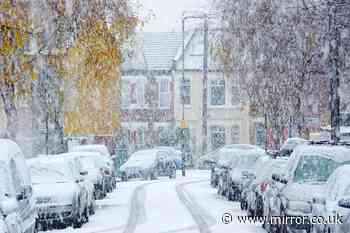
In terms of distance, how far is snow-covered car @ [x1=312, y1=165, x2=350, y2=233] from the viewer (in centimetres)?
1202

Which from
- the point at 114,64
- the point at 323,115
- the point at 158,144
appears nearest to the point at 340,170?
the point at 114,64

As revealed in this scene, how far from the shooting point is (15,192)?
1394cm

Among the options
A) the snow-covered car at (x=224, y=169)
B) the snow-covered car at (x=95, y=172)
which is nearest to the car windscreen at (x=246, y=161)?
the snow-covered car at (x=224, y=169)

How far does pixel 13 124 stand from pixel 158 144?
126 ft

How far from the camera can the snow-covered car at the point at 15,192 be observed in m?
12.5

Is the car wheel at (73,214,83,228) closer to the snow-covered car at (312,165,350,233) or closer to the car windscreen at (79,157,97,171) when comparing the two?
the snow-covered car at (312,165,350,233)

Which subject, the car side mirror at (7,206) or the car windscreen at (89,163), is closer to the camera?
the car side mirror at (7,206)

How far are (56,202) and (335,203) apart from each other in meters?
9.50

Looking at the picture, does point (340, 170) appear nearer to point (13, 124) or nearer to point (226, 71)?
point (13, 124)

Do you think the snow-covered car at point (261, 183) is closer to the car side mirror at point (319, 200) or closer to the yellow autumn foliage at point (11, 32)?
the yellow autumn foliage at point (11, 32)

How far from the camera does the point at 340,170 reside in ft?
46.1

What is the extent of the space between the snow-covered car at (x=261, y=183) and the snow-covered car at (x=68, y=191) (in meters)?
4.12

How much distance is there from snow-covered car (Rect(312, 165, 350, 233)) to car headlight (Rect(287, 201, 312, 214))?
170cm

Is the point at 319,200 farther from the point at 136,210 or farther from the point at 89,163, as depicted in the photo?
the point at 89,163
